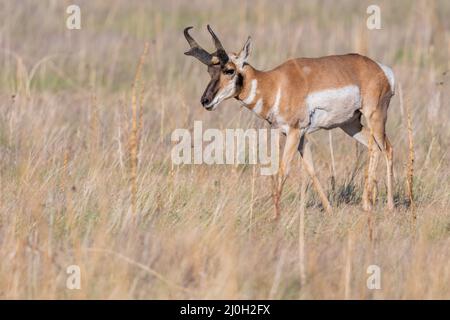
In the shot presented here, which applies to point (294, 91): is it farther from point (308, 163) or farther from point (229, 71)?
point (308, 163)

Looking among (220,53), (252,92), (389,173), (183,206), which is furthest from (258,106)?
(389,173)

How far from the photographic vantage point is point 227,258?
5.63 m

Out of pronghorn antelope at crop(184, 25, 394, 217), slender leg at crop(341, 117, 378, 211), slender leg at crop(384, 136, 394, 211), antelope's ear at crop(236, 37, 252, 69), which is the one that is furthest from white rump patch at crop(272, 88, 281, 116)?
slender leg at crop(384, 136, 394, 211)

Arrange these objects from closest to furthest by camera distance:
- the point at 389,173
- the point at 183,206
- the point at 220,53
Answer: the point at 183,206, the point at 220,53, the point at 389,173

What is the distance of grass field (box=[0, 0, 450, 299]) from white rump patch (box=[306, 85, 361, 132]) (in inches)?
22.3

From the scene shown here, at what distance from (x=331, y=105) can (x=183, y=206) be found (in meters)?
1.51

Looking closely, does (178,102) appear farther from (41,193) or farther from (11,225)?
(11,225)

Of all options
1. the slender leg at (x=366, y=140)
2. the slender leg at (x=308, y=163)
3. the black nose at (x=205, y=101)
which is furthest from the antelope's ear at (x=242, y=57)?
the slender leg at (x=366, y=140)

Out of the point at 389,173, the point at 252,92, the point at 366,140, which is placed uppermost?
the point at 252,92

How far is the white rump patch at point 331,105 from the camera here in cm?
789

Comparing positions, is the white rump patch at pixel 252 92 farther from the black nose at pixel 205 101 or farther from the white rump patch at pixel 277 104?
the black nose at pixel 205 101

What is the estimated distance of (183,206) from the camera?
24.1ft

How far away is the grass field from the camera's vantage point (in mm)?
5625
